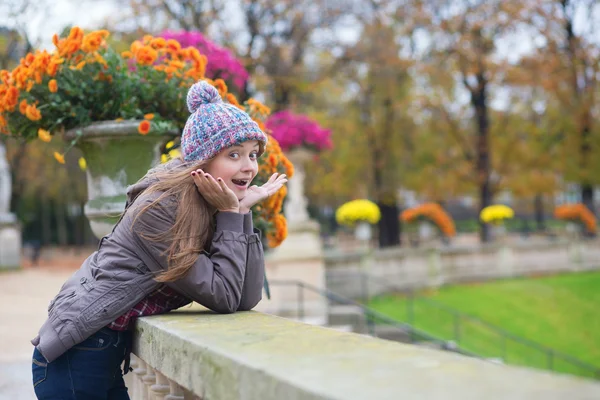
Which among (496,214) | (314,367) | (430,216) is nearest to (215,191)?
(314,367)

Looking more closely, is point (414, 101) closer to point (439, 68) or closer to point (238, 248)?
point (439, 68)

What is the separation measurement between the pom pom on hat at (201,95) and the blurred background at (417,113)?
14.8 metres

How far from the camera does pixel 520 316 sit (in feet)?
70.3

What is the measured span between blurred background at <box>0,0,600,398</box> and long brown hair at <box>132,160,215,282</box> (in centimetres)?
1500

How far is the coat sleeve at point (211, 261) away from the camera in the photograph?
2.88m

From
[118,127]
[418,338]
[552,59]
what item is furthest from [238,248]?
[552,59]

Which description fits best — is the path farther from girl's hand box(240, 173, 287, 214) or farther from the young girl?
girl's hand box(240, 173, 287, 214)

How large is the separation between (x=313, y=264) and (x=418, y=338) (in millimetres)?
2653

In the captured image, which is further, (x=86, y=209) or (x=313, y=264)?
(x=313, y=264)

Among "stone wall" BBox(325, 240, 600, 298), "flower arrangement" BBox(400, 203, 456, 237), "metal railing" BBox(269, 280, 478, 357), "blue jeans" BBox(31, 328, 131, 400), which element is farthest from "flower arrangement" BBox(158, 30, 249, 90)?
"flower arrangement" BBox(400, 203, 456, 237)

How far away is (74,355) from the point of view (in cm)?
285

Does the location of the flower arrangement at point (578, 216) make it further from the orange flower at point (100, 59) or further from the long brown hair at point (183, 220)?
the long brown hair at point (183, 220)

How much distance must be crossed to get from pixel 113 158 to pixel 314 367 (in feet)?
11.6

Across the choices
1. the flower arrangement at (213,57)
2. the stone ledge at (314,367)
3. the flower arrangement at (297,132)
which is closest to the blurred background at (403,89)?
the flower arrangement at (297,132)
